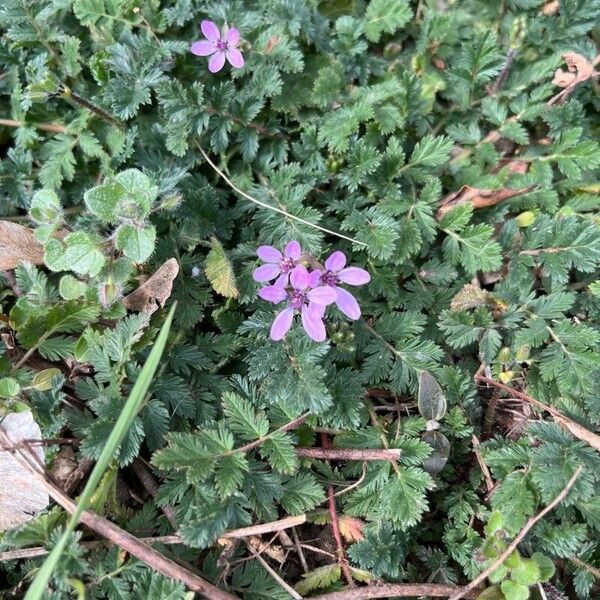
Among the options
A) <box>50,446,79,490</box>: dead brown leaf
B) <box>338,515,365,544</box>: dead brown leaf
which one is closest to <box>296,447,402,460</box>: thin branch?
<box>338,515,365,544</box>: dead brown leaf

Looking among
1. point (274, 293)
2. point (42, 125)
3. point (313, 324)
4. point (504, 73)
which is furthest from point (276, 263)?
point (504, 73)

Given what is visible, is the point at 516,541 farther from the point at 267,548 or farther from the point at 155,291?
the point at 155,291

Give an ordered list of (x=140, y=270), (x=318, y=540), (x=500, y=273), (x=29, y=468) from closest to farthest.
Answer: (x=29, y=468) → (x=318, y=540) → (x=140, y=270) → (x=500, y=273)

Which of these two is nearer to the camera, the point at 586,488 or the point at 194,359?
the point at 586,488

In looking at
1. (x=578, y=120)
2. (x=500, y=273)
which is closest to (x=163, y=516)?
(x=500, y=273)

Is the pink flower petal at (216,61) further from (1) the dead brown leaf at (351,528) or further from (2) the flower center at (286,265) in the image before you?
(1) the dead brown leaf at (351,528)

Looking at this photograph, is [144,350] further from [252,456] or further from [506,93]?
[506,93]

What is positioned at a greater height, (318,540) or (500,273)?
(500,273)
